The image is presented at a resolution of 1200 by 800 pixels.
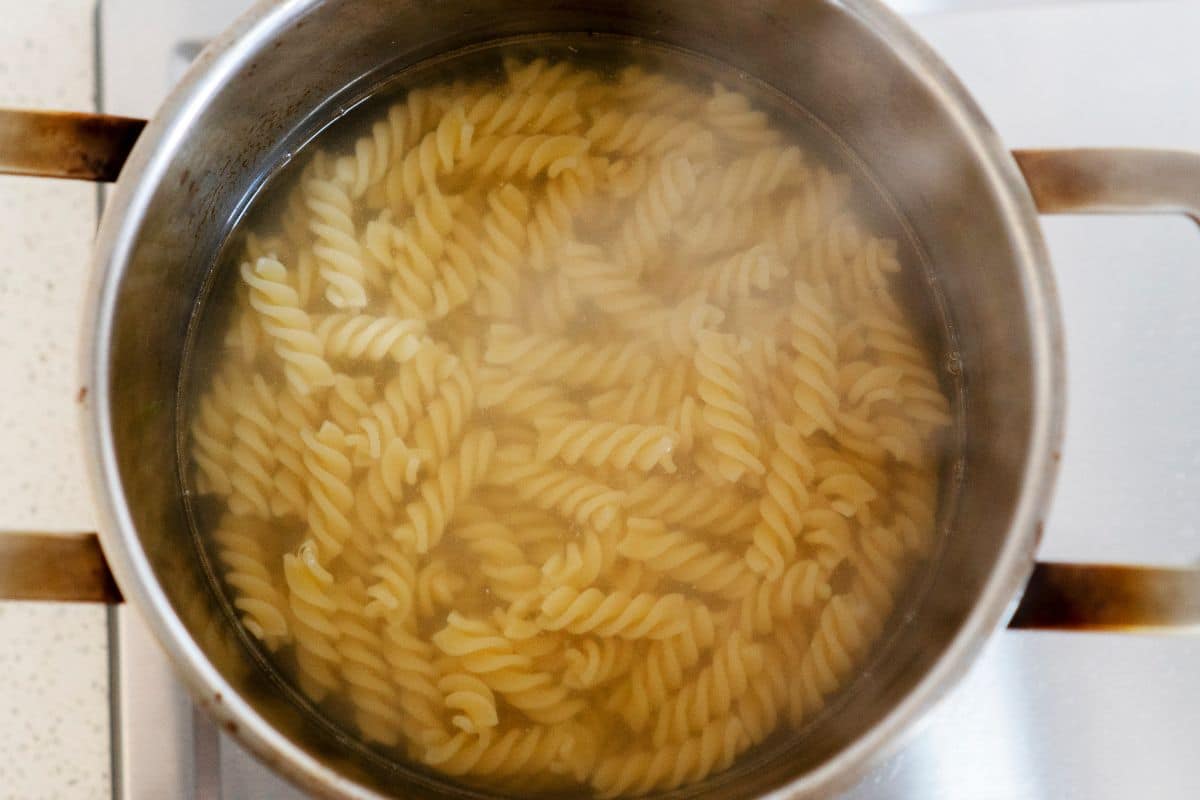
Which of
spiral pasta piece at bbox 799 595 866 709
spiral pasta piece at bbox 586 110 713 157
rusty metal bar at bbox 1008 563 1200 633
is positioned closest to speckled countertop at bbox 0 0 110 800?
spiral pasta piece at bbox 586 110 713 157

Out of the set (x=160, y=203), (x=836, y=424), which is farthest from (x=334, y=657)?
(x=836, y=424)

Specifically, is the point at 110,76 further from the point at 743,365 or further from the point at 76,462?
the point at 743,365

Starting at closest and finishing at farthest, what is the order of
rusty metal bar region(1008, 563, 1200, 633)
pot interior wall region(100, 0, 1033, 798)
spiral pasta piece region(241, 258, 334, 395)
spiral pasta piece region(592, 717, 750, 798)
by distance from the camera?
1. rusty metal bar region(1008, 563, 1200, 633)
2. pot interior wall region(100, 0, 1033, 798)
3. spiral pasta piece region(592, 717, 750, 798)
4. spiral pasta piece region(241, 258, 334, 395)

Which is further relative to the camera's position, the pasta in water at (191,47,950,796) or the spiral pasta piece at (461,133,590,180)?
the spiral pasta piece at (461,133,590,180)

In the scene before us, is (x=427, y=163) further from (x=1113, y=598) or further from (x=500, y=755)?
(x=1113, y=598)

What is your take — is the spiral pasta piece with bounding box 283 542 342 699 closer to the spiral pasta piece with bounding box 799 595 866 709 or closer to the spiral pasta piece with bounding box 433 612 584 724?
the spiral pasta piece with bounding box 433 612 584 724

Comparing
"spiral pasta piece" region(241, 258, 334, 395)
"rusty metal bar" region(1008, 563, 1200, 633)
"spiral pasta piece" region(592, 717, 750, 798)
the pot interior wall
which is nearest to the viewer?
"rusty metal bar" region(1008, 563, 1200, 633)

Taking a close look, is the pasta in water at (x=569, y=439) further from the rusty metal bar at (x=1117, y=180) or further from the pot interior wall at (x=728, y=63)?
the rusty metal bar at (x=1117, y=180)

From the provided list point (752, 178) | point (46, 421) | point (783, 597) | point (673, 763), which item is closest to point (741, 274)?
point (752, 178)
